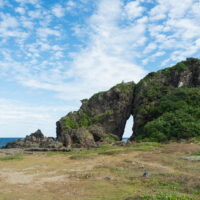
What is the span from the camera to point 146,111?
50094 millimetres

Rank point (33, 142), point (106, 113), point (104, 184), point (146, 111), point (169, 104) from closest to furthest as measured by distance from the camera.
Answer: point (104, 184) < point (169, 104) < point (33, 142) < point (146, 111) < point (106, 113)

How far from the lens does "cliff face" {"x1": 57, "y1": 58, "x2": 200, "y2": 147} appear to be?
133 ft

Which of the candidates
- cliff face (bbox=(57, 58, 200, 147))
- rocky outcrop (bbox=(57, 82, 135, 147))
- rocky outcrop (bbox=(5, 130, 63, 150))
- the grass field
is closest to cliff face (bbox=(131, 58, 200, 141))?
cliff face (bbox=(57, 58, 200, 147))

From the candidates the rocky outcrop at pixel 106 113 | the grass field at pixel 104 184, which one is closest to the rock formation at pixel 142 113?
the rocky outcrop at pixel 106 113

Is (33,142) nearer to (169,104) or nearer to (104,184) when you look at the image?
(169,104)

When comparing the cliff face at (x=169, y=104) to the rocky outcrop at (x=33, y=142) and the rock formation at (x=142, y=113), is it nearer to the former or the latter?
the rock formation at (x=142, y=113)

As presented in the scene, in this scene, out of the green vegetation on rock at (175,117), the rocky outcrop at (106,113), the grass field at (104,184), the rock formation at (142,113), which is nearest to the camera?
the grass field at (104,184)

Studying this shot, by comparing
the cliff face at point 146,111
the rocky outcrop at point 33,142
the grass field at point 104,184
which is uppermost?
the cliff face at point 146,111

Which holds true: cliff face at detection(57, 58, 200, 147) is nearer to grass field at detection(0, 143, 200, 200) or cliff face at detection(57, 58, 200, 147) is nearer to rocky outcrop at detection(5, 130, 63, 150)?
rocky outcrop at detection(5, 130, 63, 150)

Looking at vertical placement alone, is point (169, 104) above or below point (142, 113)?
above

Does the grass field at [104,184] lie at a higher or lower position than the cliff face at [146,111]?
lower

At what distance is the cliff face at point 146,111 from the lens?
40.5 m

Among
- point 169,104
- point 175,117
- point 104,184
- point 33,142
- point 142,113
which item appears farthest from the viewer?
point 142,113

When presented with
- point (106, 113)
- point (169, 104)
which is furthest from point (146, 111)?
point (106, 113)
